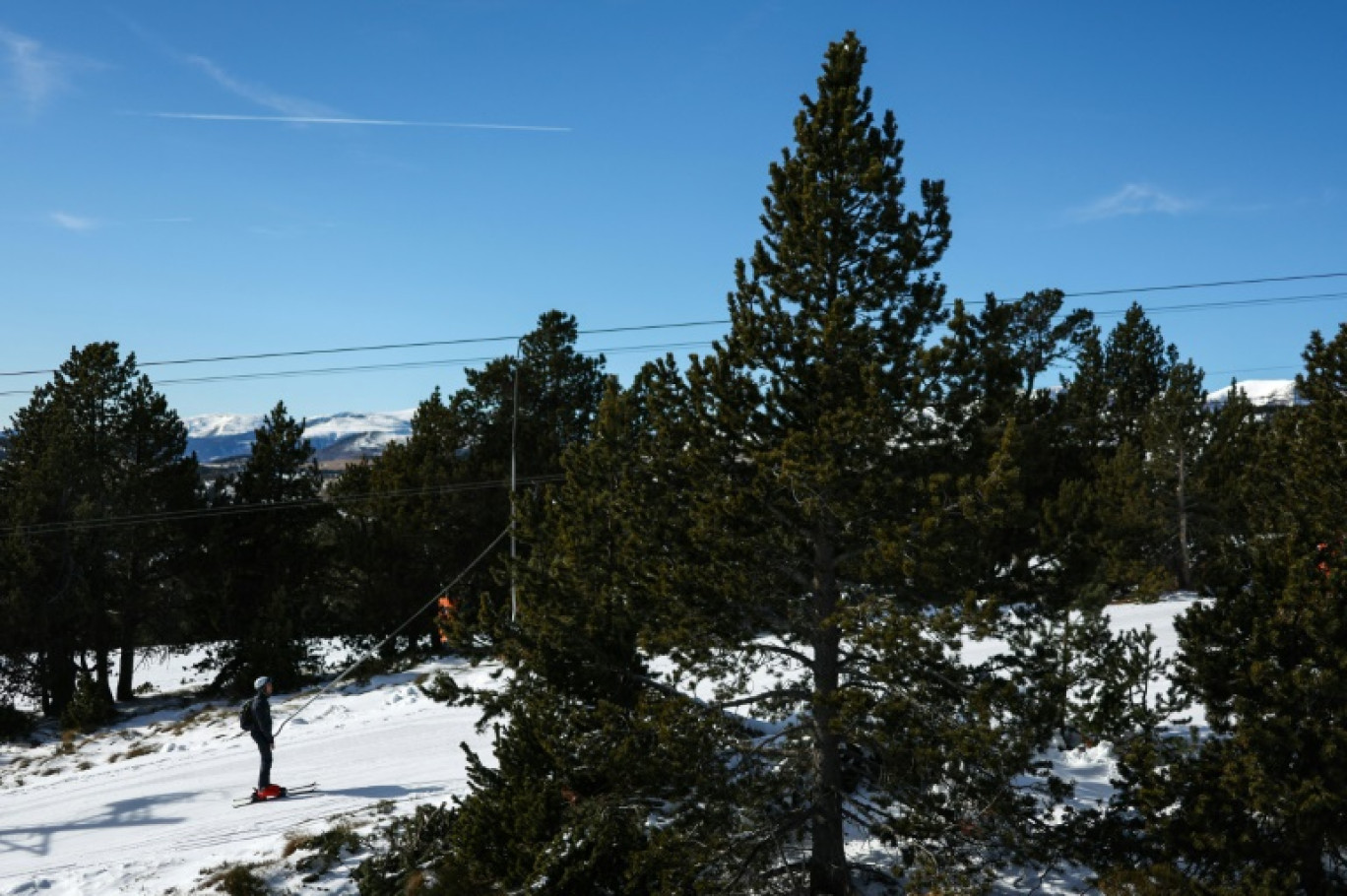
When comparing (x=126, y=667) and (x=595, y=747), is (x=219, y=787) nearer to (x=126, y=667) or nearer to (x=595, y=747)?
(x=595, y=747)

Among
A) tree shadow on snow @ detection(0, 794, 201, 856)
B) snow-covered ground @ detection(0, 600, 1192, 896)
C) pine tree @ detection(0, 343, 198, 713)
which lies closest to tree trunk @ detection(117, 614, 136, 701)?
pine tree @ detection(0, 343, 198, 713)

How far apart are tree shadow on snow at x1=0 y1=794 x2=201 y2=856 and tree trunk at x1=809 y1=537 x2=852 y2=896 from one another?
12.1 meters

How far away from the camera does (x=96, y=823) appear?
17391 mm

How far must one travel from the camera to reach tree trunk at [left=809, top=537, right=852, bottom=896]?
12.2 meters

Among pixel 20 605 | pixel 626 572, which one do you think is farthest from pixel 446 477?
pixel 626 572

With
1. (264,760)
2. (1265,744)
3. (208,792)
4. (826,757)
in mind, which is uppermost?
(1265,744)

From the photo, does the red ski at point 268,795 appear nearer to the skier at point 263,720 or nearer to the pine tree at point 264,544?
the skier at point 263,720

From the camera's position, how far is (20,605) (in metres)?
27.9

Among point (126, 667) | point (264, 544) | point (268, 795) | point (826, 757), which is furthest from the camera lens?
point (126, 667)

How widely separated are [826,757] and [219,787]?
44.4 feet

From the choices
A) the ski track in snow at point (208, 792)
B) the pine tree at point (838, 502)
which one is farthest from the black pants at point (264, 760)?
the pine tree at point (838, 502)

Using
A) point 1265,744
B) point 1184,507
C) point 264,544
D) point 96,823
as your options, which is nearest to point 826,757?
point 1265,744

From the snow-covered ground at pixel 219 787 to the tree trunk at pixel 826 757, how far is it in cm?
319

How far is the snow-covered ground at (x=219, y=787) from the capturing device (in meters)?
14.3
